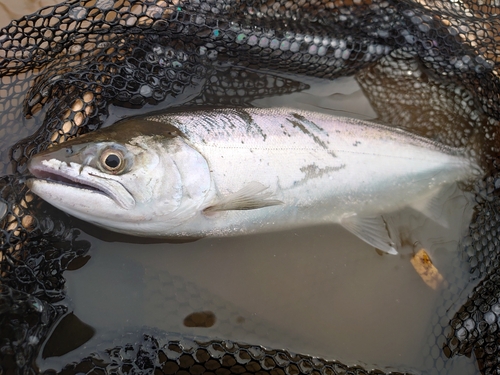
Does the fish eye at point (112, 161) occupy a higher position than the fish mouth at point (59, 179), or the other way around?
the fish eye at point (112, 161)

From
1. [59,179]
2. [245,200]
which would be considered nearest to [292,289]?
[245,200]

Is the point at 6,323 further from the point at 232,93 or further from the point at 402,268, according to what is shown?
the point at 402,268

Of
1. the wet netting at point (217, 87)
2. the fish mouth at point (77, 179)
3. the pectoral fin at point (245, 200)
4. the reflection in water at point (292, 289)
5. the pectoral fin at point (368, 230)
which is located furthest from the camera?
the pectoral fin at point (368, 230)

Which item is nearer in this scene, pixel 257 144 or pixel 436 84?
pixel 257 144

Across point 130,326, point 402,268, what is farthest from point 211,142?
point 402,268

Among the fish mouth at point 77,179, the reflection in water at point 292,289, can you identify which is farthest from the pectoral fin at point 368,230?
the fish mouth at point 77,179

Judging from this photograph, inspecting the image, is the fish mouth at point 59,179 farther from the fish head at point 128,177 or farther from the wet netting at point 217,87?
the wet netting at point 217,87

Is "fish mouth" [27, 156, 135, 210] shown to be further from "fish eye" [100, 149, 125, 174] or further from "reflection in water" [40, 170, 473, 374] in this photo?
"reflection in water" [40, 170, 473, 374]

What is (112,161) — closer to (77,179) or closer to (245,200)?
(77,179)
